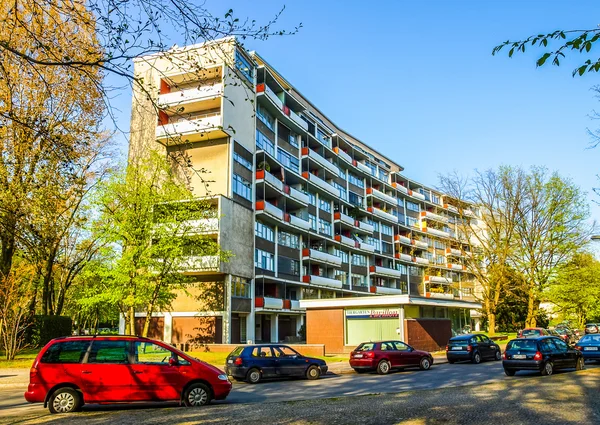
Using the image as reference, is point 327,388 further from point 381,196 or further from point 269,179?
point 381,196

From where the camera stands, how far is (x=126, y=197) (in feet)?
107

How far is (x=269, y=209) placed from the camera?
46.3 m

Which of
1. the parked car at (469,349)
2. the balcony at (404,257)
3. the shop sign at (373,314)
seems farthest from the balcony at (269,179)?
the balcony at (404,257)

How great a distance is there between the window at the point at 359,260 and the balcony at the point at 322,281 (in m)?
8.09

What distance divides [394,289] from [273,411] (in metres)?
66.6

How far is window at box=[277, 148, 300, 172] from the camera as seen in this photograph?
51938mm

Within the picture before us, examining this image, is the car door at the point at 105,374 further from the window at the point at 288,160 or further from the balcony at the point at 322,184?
the balcony at the point at 322,184

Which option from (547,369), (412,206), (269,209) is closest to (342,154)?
(269,209)

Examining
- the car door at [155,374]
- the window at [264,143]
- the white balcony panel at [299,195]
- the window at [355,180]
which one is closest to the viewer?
the car door at [155,374]

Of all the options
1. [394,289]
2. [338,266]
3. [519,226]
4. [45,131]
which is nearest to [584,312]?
[519,226]

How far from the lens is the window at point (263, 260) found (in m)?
45.3

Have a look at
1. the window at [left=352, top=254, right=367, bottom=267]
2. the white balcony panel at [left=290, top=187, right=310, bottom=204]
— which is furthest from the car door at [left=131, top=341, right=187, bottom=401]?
the window at [left=352, top=254, right=367, bottom=267]

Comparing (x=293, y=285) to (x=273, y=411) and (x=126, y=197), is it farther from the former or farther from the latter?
(x=273, y=411)

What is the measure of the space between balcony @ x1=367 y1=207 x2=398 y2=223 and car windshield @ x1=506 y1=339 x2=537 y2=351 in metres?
52.0
